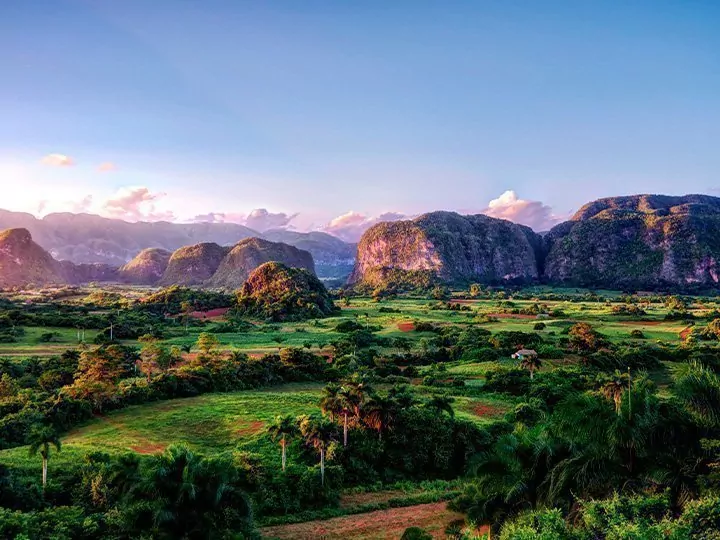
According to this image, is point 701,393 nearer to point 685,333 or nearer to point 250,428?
point 250,428

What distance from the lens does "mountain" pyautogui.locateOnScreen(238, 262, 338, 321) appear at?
118 m

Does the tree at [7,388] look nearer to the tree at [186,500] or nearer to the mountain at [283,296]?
the tree at [186,500]

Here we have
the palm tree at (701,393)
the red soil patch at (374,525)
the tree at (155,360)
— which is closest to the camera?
the palm tree at (701,393)

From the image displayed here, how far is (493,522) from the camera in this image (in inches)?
683

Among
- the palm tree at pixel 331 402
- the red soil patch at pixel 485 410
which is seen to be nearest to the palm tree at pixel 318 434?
the palm tree at pixel 331 402

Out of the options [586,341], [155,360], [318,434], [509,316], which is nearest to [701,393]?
[318,434]

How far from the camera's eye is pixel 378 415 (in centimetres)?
3562

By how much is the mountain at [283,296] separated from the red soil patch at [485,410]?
7326 centimetres

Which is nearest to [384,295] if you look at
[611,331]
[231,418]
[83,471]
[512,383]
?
[611,331]

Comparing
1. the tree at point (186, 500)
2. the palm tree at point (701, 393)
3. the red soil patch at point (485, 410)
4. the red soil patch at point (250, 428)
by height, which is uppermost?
the palm tree at point (701, 393)

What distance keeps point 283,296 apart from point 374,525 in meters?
103

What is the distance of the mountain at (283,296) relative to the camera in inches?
4658

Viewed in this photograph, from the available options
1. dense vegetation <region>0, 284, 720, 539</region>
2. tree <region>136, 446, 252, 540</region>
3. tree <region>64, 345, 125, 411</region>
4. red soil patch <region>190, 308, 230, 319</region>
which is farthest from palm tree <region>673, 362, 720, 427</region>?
red soil patch <region>190, 308, 230, 319</region>

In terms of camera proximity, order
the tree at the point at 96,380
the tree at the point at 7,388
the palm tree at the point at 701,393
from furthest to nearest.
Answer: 1. the tree at the point at 7,388
2. the tree at the point at 96,380
3. the palm tree at the point at 701,393
